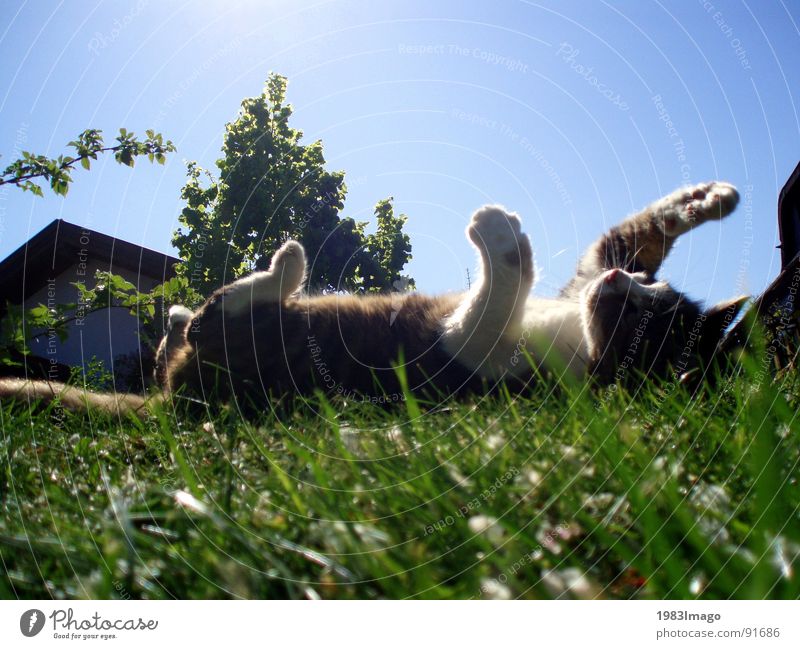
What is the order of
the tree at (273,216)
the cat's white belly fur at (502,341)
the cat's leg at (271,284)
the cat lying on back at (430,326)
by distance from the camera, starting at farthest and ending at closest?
the tree at (273,216) < the cat's leg at (271,284) < the cat's white belly fur at (502,341) < the cat lying on back at (430,326)

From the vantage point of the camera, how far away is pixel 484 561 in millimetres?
911

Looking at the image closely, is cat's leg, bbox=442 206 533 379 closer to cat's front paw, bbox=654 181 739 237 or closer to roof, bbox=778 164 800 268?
cat's front paw, bbox=654 181 739 237

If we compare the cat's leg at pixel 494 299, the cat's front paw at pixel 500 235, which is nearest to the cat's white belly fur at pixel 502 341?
the cat's leg at pixel 494 299

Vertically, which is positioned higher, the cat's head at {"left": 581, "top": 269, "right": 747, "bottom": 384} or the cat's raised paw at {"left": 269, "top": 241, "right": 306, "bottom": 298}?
the cat's raised paw at {"left": 269, "top": 241, "right": 306, "bottom": 298}

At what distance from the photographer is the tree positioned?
14.4 ft

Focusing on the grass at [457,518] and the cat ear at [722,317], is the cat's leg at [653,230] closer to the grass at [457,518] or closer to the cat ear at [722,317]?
the cat ear at [722,317]

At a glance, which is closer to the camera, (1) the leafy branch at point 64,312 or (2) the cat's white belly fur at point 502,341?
(1) the leafy branch at point 64,312

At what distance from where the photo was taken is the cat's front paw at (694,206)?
136 inches

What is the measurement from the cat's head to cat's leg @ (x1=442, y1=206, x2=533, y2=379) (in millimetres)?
465

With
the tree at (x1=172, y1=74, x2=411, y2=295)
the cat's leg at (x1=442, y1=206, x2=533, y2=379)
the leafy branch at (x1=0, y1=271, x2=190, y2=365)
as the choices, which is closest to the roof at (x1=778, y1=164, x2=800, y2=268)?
the cat's leg at (x1=442, y1=206, x2=533, y2=379)

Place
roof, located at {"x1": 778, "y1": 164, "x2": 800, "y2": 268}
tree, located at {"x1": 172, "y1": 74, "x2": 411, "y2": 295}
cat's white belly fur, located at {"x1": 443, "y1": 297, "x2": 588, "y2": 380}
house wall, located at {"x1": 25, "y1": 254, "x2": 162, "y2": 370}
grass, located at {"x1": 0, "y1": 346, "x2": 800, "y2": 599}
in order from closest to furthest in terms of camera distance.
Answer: grass, located at {"x1": 0, "y1": 346, "x2": 800, "y2": 599} → roof, located at {"x1": 778, "y1": 164, "x2": 800, "y2": 268} → cat's white belly fur, located at {"x1": 443, "y1": 297, "x2": 588, "y2": 380} → tree, located at {"x1": 172, "y1": 74, "x2": 411, "y2": 295} → house wall, located at {"x1": 25, "y1": 254, "x2": 162, "y2": 370}

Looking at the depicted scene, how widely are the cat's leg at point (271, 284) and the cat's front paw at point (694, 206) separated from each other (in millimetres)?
2185

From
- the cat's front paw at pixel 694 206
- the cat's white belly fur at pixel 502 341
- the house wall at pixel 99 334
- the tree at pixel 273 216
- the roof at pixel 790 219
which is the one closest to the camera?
the roof at pixel 790 219

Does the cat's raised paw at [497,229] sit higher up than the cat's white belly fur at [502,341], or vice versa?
the cat's raised paw at [497,229]
